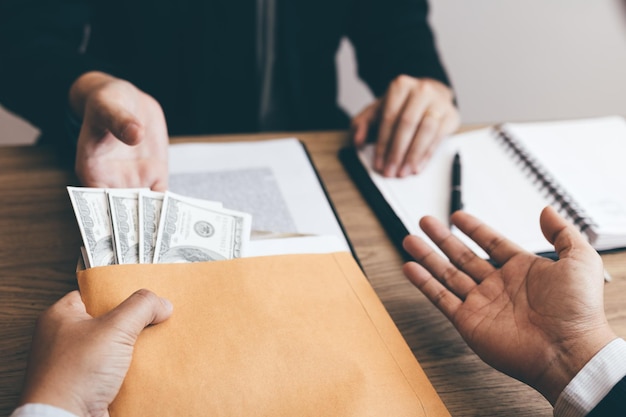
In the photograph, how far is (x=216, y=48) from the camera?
1193mm

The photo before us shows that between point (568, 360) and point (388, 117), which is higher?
point (388, 117)

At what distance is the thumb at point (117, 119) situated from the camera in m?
0.69

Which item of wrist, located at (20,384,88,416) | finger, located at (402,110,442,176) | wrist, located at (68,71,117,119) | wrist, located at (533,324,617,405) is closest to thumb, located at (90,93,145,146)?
wrist, located at (68,71,117,119)

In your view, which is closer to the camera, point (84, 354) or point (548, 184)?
point (84, 354)

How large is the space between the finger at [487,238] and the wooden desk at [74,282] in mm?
108

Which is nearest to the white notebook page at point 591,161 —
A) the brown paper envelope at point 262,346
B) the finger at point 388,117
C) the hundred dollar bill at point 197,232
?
the finger at point 388,117

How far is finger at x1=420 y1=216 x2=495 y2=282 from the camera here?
724 millimetres

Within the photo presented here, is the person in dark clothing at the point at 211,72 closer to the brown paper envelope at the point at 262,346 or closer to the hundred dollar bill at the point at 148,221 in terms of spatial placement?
the hundred dollar bill at the point at 148,221

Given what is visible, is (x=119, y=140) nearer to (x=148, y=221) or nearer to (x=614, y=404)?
(x=148, y=221)

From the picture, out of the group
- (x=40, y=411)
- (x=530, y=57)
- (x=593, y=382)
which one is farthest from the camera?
(x=530, y=57)

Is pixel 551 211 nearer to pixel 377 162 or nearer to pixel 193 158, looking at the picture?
pixel 377 162

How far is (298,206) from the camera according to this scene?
0.83 m

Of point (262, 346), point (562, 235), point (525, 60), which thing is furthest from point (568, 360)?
point (525, 60)

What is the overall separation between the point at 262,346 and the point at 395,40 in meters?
0.94
